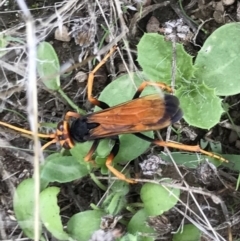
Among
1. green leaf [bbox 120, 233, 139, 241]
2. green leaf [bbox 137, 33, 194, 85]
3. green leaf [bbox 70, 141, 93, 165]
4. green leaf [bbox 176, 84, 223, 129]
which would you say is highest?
green leaf [bbox 137, 33, 194, 85]

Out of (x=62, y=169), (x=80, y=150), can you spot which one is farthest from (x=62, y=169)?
(x=80, y=150)

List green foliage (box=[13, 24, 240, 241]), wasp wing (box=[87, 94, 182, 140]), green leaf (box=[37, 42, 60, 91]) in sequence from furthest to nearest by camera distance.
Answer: green leaf (box=[37, 42, 60, 91]), green foliage (box=[13, 24, 240, 241]), wasp wing (box=[87, 94, 182, 140])

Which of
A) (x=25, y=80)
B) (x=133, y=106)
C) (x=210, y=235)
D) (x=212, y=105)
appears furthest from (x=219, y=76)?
(x=25, y=80)

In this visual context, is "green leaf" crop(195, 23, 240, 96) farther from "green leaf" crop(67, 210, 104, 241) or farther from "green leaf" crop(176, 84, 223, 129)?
"green leaf" crop(67, 210, 104, 241)

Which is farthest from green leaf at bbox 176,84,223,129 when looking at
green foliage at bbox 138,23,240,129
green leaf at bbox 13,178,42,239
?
green leaf at bbox 13,178,42,239

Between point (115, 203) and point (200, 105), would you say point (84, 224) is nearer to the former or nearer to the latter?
point (115, 203)

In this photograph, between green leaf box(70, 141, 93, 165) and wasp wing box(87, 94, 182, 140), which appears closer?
wasp wing box(87, 94, 182, 140)

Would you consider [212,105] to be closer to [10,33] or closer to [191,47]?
[191,47]
